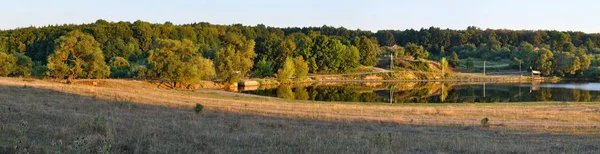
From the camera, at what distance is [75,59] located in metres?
52.2

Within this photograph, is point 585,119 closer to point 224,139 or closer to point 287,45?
point 224,139

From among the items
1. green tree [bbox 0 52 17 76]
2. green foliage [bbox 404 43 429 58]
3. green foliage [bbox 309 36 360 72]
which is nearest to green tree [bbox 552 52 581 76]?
green foliage [bbox 404 43 429 58]

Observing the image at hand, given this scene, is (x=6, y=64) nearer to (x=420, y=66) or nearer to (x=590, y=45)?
(x=420, y=66)

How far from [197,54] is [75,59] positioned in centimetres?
1682

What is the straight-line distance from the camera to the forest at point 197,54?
5376cm

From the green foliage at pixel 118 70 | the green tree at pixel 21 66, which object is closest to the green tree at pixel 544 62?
the green foliage at pixel 118 70

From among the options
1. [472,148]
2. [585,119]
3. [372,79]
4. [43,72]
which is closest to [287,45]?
[372,79]

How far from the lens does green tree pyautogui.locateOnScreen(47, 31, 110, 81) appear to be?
51.0 meters

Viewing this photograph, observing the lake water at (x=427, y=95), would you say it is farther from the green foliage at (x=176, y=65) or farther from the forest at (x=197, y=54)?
the forest at (x=197, y=54)

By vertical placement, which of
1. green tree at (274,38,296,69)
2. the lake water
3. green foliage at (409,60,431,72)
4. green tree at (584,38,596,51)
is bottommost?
the lake water

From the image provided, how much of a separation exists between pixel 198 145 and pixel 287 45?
3786 inches

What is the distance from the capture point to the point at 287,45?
106m

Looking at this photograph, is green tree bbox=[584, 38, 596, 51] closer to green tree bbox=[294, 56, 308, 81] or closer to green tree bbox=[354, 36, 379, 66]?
green tree bbox=[354, 36, 379, 66]

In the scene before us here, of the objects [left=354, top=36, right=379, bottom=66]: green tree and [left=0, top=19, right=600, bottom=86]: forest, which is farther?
[left=354, top=36, right=379, bottom=66]: green tree
